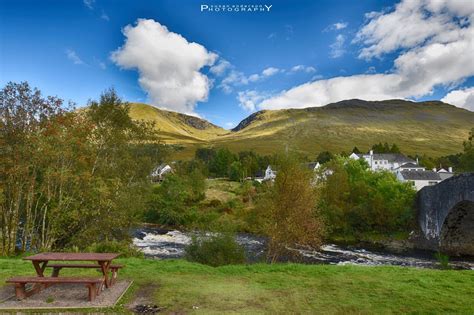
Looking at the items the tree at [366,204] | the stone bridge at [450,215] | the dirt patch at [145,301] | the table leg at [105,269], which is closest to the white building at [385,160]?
the tree at [366,204]

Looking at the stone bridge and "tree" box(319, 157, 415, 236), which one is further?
"tree" box(319, 157, 415, 236)

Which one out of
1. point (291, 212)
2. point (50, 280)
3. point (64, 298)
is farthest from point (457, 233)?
point (50, 280)

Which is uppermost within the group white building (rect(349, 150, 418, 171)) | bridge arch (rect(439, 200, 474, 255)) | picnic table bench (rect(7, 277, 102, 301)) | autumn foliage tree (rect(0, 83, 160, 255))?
white building (rect(349, 150, 418, 171))

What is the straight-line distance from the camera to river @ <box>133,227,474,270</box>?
3133 centimetres

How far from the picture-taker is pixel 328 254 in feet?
116

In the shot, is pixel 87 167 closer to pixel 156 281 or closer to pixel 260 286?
pixel 156 281

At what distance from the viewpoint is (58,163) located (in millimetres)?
21641

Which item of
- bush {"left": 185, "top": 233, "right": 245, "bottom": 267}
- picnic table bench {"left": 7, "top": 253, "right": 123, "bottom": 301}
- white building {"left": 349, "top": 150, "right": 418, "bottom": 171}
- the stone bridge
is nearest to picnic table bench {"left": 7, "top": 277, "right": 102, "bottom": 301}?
picnic table bench {"left": 7, "top": 253, "right": 123, "bottom": 301}

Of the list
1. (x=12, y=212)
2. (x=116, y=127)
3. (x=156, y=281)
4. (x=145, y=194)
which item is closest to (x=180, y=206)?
(x=145, y=194)

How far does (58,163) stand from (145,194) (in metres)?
8.27

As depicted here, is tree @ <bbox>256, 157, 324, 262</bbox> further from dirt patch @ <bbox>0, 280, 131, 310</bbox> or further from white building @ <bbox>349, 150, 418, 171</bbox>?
white building @ <bbox>349, 150, 418, 171</bbox>

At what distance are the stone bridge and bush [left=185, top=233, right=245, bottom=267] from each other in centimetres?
2153

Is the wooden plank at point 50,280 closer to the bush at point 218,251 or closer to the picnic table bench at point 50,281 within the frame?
the picnic table bench at point 50,281

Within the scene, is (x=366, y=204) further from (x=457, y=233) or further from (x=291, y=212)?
(x=291, y=212)
